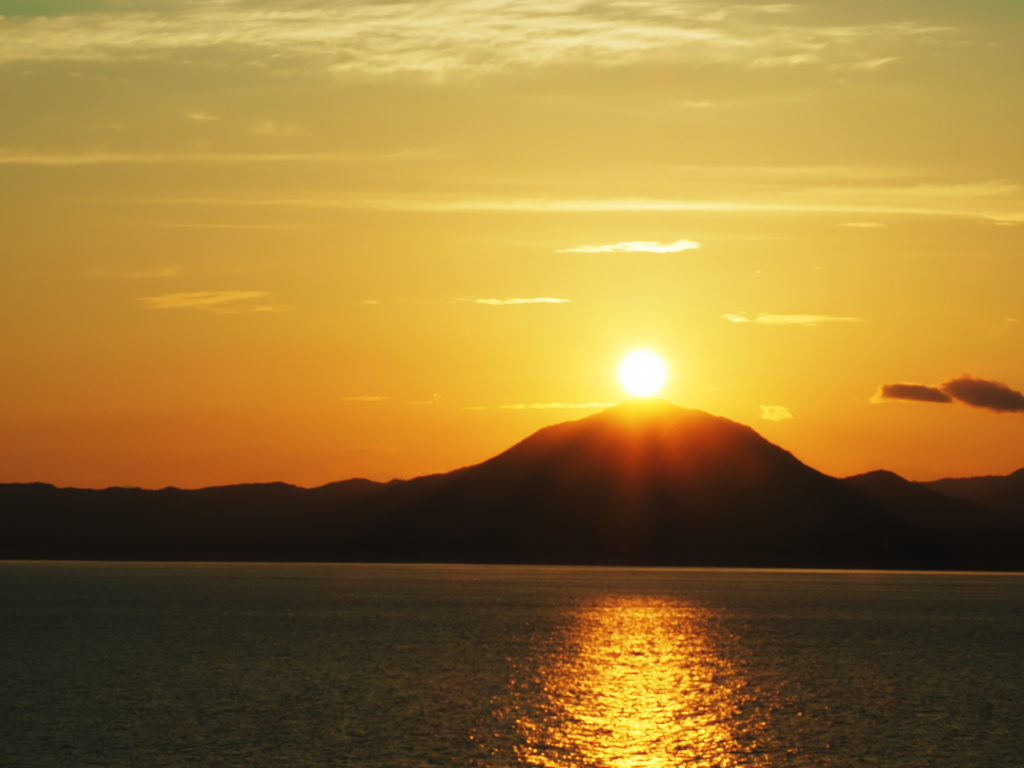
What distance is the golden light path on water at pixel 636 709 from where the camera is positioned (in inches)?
2031

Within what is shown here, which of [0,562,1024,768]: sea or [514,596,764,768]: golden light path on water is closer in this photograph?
[514,596,764,768]: golden light path on water

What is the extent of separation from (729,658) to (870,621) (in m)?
61.4

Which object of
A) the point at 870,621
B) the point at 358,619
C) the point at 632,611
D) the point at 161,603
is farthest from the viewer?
the point at 161,603

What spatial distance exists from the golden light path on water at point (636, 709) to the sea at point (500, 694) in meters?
0.20

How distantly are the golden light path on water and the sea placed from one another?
0.67 feet

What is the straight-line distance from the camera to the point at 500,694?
7094cm

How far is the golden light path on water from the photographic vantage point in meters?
51.6

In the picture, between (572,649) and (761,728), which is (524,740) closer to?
(761,728)

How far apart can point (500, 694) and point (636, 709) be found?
937 cm

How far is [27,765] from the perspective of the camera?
48.9 metres

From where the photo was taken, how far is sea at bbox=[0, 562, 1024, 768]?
173 feet

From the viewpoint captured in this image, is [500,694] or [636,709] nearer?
[636,709]

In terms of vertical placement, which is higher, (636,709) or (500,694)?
(500,694)

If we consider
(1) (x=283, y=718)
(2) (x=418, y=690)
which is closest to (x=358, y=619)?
(2) (x=418, y=690)
